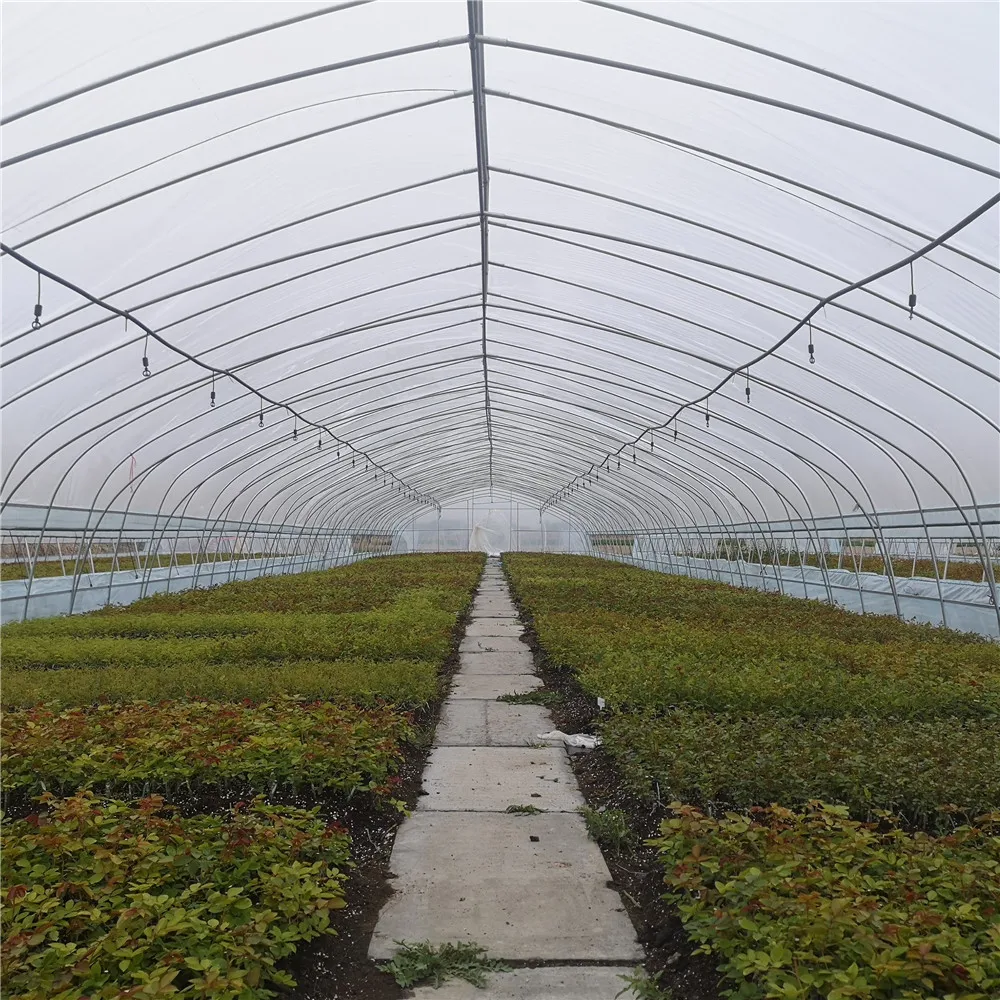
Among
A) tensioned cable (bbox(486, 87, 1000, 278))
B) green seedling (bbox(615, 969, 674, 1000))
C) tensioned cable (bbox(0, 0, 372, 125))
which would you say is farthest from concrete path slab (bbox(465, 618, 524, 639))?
green seedling (bbox(615, 969, 674, 1000))

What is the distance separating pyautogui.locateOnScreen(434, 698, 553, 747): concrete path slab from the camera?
27.1 feet

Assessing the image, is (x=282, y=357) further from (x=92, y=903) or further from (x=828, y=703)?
(x=92, y=903)

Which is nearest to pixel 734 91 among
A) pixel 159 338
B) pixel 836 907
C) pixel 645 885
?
pixel 645 885

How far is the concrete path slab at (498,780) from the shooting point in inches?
250

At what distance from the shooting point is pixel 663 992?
364cm

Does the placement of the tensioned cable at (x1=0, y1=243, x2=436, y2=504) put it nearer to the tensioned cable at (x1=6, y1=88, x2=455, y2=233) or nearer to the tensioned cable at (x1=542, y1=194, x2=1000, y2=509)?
the tensioned cable at (x1=6, y1=88, x2=455, y2=233)

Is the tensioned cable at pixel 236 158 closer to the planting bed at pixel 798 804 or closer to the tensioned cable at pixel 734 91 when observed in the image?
the tensioned cable at pixel 734 91

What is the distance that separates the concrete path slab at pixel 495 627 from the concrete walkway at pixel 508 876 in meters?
8.07

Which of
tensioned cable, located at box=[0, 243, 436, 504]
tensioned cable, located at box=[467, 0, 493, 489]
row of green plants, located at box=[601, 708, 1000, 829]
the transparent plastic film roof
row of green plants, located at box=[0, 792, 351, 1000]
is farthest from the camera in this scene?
tensioned cable, located at box=[0, 243, 436, 504]

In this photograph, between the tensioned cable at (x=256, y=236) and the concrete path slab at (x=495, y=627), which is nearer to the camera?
the tensioned cable at (x=256, y=236)

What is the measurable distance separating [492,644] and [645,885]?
1025 cm

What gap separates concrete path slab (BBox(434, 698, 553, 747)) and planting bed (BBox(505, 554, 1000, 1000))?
31 cm

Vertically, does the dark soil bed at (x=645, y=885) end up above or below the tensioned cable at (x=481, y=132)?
below

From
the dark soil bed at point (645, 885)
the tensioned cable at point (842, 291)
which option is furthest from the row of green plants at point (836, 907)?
the tensioned cable at point (842, 291)
